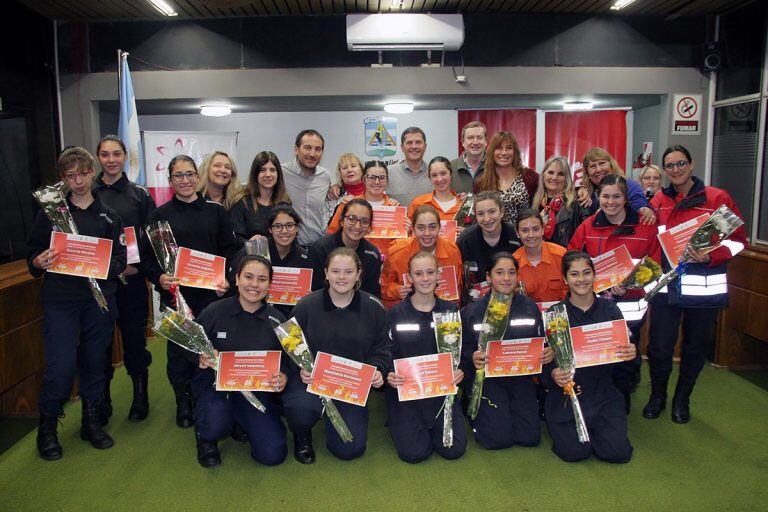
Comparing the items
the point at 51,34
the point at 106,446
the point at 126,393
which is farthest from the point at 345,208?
the point at 51,34

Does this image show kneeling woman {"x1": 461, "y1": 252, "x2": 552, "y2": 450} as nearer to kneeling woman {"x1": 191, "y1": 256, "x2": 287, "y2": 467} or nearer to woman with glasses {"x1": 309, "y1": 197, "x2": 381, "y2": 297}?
woman with glasses {"x1": 309, "y1": 197, "x2": 381, "y2": 297}

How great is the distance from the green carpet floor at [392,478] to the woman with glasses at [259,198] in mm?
1398

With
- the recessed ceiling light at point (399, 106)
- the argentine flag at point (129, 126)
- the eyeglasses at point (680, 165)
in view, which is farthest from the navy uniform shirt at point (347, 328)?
the recessed ceiling light at point (399, 106)

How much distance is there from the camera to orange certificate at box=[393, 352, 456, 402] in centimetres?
304

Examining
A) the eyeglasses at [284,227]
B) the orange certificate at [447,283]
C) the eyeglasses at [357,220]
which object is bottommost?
the orange certificate at [447,283]

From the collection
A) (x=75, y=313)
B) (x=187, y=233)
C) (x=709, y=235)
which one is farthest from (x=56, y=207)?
(x=709, y=235)

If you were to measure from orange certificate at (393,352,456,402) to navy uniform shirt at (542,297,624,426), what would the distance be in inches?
27.8

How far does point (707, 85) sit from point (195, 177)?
19.4 feet

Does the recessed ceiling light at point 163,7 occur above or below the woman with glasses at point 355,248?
above

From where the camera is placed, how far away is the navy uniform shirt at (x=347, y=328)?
3.18m

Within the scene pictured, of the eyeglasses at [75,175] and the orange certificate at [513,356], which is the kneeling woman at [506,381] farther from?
Answer: the eyeglasses at [75,175]

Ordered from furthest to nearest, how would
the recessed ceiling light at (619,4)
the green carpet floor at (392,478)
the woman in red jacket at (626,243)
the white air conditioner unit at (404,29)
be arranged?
the white air conditioner unit at (404,29), the recessed ceiling light at (619,4), the woman in red jacket at (626,243), the green carpet floor at (392,478)

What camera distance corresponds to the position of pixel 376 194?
13.2 feet

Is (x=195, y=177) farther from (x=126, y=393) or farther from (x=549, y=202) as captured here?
(x=549, y=202)
